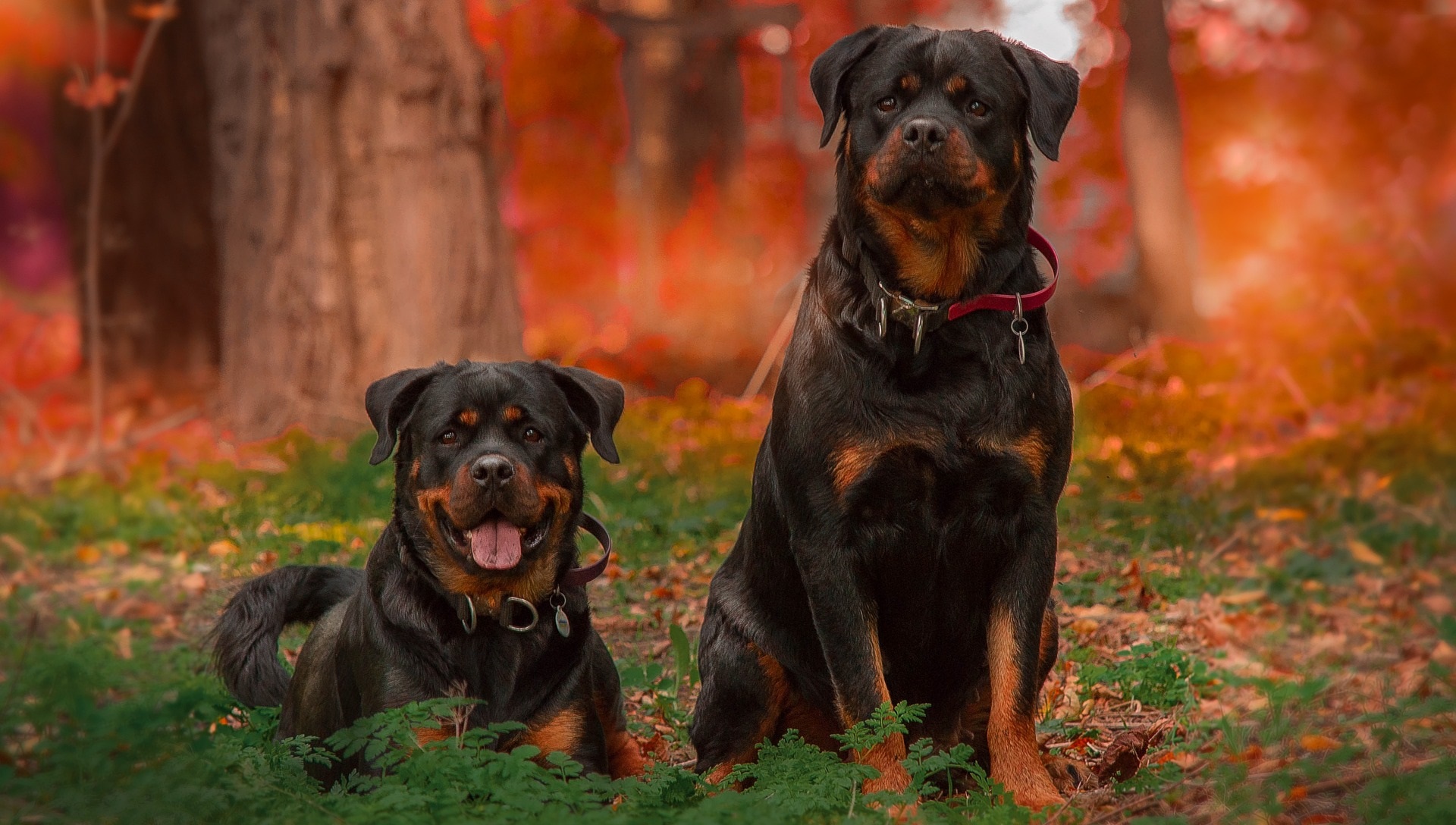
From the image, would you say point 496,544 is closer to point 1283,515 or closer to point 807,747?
point 807,747

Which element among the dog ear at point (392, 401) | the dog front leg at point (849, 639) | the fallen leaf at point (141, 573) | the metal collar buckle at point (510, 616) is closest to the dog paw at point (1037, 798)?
the dog front leg at point (849, 639)

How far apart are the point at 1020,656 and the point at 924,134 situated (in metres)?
1.56

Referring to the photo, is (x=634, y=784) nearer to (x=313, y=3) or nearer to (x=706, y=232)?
(x=313, y=3)

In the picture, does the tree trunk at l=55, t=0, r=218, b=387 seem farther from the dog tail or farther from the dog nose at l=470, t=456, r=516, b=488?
the dog nose at l=470, t=456, r=516, b=488

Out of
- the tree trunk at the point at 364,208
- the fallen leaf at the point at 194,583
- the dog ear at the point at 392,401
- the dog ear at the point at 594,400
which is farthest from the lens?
the tree trunk at the point at 364,208

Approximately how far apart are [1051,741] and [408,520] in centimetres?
241

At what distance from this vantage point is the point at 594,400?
→ 4.89 metres

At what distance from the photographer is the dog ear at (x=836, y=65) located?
4.41 meters

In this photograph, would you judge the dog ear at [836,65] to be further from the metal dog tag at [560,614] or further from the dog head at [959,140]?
the metal dog tag at [560,614]

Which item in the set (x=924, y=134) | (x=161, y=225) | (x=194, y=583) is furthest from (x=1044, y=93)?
(x=161, y=225)

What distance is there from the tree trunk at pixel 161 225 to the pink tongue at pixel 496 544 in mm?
10069

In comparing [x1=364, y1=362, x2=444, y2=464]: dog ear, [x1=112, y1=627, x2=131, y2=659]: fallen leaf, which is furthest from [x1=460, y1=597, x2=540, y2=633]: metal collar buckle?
[x1=112, y1=627, x2=131, y2=659]: fallen leaf

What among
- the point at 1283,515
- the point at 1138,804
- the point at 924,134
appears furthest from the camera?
the point at 1283,515

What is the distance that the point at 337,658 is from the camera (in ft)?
15.5
